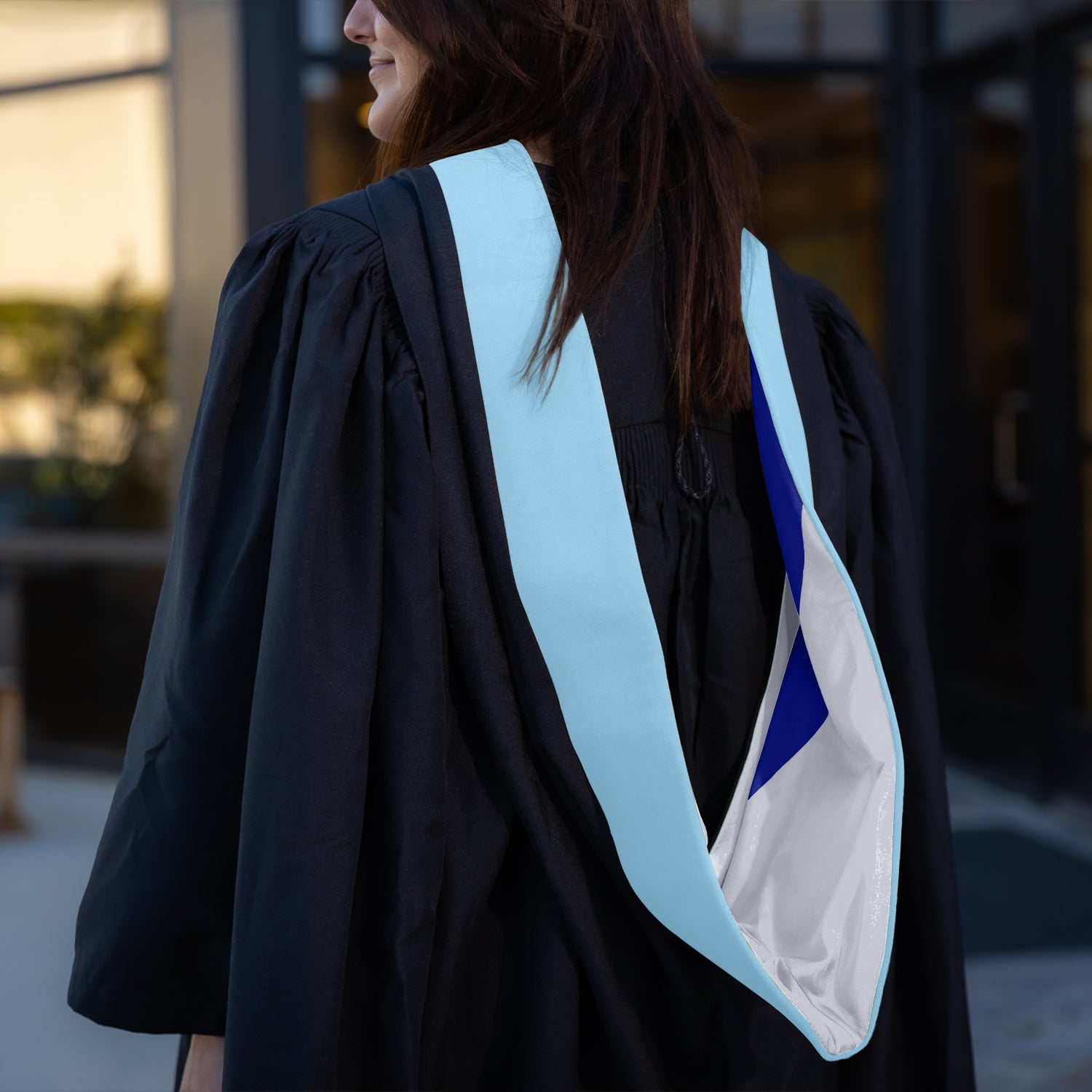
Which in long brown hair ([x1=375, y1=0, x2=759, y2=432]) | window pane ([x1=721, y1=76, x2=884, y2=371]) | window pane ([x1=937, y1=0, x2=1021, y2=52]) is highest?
window pane ([x1=937, y1=0, x2=1021, y2=52])

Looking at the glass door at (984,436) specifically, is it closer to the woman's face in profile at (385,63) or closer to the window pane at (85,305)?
the window pane at (85,305)

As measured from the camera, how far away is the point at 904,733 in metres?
1.23

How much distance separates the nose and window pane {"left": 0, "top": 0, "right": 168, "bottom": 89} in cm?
364

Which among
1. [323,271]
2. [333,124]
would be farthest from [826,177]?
[323,271]

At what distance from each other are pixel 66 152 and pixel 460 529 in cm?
431

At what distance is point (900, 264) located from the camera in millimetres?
4797

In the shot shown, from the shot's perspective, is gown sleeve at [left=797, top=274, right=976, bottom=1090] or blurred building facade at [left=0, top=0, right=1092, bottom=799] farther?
blurred building facade at [left=0, top=0, right=1092, bottom=799]

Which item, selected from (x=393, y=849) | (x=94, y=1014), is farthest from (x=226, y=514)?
(x=94, y=1014)

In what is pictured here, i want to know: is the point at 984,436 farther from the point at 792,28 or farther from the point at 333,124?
the point at 333,124

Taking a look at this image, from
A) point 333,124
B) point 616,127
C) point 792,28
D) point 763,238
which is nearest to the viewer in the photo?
point 616,127

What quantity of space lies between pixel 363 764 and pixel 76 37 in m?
4.51

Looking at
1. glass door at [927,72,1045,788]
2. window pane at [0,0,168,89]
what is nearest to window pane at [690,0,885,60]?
glass door at [927,72,1045,788]

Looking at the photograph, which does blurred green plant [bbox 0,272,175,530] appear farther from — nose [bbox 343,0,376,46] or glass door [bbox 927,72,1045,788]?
nose [bbox 343,0,376,46]

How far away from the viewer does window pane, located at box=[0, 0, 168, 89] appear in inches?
174
